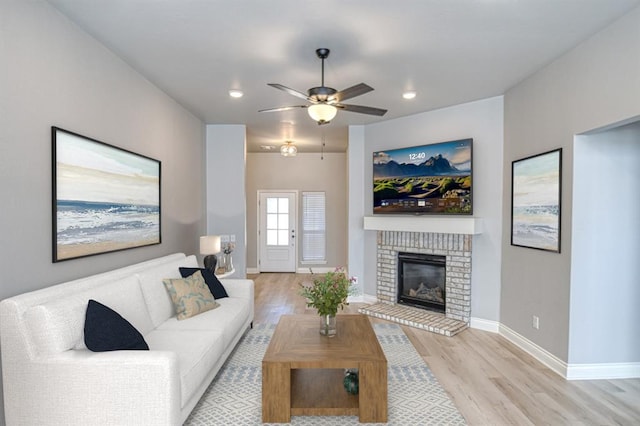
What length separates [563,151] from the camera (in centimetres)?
328

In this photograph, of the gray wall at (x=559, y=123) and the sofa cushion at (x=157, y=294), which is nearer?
the gray wall at (x=559, y=123)

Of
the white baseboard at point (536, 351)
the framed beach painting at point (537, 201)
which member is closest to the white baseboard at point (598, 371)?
the white baseboard at point (536, 351)

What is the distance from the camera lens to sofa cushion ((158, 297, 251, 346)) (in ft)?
10.1

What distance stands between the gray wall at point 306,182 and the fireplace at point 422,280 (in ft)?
10.1

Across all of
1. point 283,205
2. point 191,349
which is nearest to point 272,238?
point 283,205

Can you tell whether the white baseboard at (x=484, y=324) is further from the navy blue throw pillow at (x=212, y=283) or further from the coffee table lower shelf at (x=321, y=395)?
the navy blue throw pillow at (x=212, y=283)

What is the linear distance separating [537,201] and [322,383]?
8.96 feet

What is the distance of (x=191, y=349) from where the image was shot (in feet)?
8.50

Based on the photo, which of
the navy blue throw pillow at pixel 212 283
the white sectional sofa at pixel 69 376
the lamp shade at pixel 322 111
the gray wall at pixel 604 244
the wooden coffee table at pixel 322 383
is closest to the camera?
the white sectional sofa at pixel 69 376

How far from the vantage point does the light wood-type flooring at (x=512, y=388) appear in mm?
2600

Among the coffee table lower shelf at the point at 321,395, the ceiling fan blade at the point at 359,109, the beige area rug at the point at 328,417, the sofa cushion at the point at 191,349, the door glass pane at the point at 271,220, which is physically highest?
the ceiling fan blade at the point at 359,109

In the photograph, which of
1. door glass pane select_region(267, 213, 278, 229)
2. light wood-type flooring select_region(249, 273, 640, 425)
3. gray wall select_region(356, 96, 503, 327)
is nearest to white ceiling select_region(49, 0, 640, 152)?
gray wall select_region(356, 96, 503, 327)

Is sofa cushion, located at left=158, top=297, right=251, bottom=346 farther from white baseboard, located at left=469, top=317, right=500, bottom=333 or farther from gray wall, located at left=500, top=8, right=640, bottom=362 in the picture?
gray wall, located at left=500, top=8, right=640, bottom=362

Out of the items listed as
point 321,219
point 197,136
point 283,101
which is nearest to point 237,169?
point 197,136
